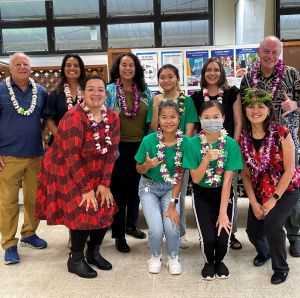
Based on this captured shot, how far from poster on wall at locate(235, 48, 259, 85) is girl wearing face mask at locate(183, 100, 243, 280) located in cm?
178

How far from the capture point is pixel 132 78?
2951mm

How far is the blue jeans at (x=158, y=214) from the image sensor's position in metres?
2.55

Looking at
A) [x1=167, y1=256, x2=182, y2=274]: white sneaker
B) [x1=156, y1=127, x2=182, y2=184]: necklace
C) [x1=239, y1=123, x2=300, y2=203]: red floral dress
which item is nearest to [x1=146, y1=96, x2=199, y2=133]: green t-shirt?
[x1=156, y1=127, x2=182, y2=184]: necklace

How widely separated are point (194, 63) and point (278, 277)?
8.37ft

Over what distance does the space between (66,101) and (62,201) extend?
0.80m

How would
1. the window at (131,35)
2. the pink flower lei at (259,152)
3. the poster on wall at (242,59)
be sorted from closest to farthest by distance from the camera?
the pink flower lei at (259,152), the poster on wall at (242,59), the window at (131,35)

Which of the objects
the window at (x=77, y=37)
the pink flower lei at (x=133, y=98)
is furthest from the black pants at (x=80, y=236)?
the window at (x=77, y=37)

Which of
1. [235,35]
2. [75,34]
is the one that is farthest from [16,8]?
[235,35]

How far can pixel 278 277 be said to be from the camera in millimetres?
2357

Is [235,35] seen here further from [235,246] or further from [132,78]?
[235,246]

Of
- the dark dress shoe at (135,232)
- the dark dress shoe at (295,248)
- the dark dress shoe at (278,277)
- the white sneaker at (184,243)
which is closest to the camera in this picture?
the dark dress shoe at (278,277)

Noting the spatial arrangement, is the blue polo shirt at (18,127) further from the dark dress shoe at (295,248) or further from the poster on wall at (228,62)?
the poster on wall at (228,62)

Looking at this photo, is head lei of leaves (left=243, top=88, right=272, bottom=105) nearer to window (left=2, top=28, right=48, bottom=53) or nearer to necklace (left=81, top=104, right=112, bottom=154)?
necklace (left=81, top=104, right=112, bottom=154)

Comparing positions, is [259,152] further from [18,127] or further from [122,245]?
[18,127]
